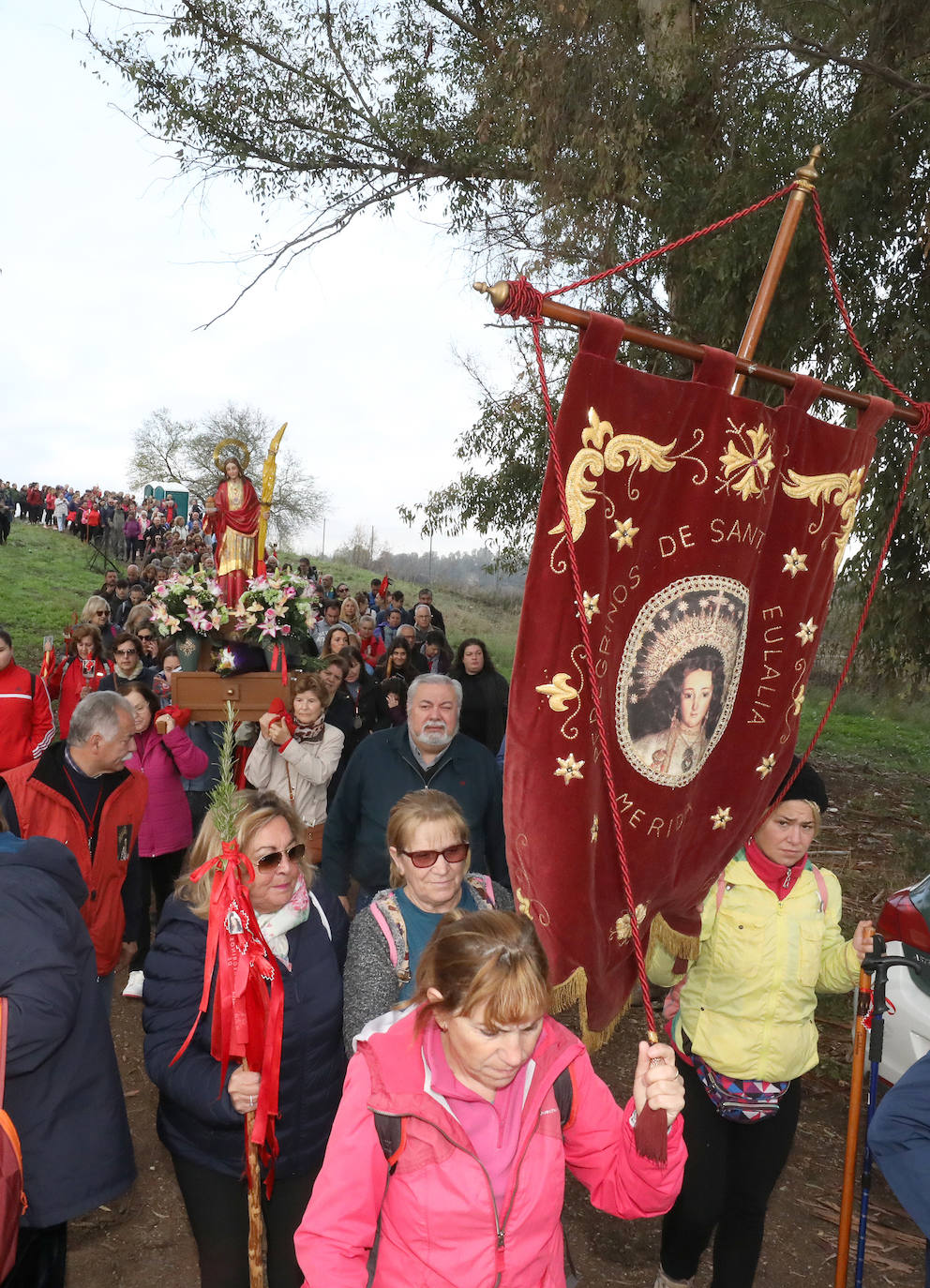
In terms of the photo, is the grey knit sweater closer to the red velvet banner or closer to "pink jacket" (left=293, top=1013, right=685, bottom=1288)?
the red velvet banner

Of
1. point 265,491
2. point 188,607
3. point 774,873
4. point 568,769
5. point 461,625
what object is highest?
point 265,491

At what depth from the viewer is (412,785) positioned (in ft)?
14.6

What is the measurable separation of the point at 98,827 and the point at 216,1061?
181 cm

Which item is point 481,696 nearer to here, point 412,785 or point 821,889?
point 412,785

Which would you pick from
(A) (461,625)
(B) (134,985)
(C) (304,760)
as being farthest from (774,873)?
(A) (461,625)

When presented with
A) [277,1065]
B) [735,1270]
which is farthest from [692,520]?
[735,1270]

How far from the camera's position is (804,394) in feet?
10.1

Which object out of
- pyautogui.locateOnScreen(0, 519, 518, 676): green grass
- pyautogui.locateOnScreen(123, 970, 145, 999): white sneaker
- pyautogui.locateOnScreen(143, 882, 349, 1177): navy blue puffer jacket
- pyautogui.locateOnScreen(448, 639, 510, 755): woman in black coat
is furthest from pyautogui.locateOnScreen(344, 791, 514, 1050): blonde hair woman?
pyautogui.locateOnScreen(0, 519, 518, 676): green grass

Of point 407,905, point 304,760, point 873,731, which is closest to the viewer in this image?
point 407,905

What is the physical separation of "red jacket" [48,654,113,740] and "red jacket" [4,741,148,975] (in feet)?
12.3

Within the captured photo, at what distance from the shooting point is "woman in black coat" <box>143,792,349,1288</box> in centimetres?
293

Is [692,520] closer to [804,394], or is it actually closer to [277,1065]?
[804,394]

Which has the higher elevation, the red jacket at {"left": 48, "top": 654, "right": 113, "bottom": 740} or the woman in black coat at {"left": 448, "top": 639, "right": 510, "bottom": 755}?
the woman in black coat at {"left": 448, "top": 639, "right": 510, "bottom": 755}

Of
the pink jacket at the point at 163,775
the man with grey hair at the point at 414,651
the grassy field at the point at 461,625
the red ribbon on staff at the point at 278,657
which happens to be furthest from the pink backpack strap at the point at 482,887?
the grassy field at the point at 461,625
